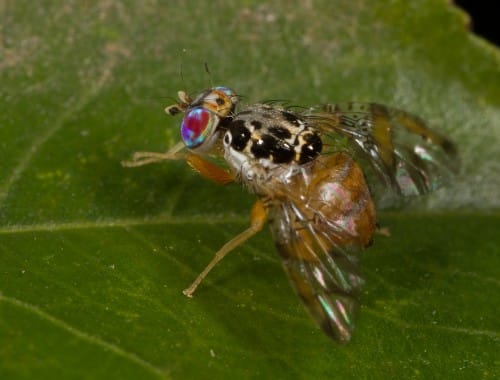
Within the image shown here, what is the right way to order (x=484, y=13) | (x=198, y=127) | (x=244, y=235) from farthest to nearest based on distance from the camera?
(x=484, y=13) → (x=198, y=127) → (x=244, y=235)

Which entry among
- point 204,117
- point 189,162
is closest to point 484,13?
point 204,117

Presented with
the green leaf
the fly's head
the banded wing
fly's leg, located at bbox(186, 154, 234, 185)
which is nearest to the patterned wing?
the green leaf

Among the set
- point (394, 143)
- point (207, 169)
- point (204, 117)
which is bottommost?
point (207, 169)

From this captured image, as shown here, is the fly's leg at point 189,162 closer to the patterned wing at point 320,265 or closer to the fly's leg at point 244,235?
the fly's leg at point 244,235

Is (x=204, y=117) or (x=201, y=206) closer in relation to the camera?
(x=204, y=117)

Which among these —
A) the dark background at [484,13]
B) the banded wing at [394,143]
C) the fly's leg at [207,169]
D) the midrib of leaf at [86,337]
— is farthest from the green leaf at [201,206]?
the dark background at [484,13]

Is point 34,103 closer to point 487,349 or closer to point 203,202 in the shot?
point 203,202

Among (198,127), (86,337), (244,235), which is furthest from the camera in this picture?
(198,127)

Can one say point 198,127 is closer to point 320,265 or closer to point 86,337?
point 320,265
